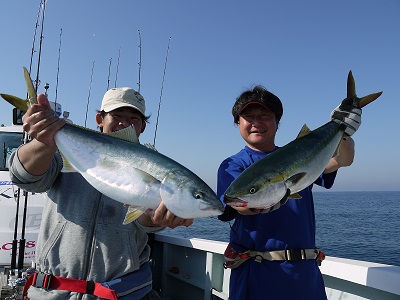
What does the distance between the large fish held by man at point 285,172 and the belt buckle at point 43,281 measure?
1397mm

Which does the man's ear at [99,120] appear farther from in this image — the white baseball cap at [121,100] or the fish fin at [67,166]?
the fish fin at [67,166]

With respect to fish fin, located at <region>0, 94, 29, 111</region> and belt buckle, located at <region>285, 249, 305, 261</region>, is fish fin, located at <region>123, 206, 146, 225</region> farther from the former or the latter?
belt buckle, located at <region>285, 249, 305, 261</region>

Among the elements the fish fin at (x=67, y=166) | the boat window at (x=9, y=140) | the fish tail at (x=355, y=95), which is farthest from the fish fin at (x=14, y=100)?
the boat window at (x=9, y=140)

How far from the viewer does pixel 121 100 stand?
2791 mm

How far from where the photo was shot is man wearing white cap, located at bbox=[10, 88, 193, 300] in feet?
7.58

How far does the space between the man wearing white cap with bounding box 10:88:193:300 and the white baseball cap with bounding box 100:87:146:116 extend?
51mm

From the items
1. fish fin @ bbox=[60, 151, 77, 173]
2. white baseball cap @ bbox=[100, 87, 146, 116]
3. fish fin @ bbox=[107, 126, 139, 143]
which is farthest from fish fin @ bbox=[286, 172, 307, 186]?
fish fin @ bbox=[60, 151, 77, 173]

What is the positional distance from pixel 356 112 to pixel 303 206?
952mm

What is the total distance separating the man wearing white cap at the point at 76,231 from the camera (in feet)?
7.58

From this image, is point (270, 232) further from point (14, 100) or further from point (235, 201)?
point (14, 100)

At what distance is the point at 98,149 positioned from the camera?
2369 millimetres

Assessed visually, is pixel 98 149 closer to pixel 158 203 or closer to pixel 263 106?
pixel 158 203

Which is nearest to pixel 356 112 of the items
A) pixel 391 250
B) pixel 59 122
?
pixel 59 122

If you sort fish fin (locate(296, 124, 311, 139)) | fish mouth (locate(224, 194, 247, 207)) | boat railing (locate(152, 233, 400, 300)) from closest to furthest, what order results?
fish mouth (locate(224, 194, 247, 207)) → fish fin (locate(296, 124, 311, 139)) → boat railing (locate(152, 233, 400, 300))
